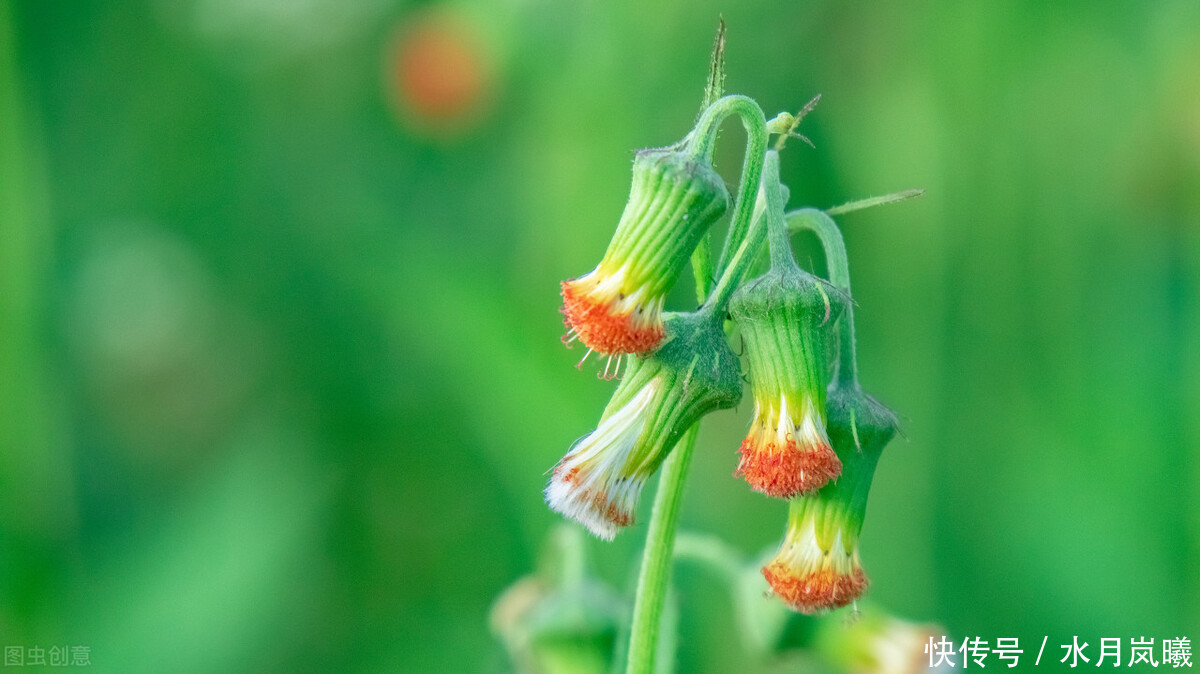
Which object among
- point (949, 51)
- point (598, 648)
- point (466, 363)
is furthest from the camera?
point (949, 51)

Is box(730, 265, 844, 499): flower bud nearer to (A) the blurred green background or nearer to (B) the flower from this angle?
(B) the flower

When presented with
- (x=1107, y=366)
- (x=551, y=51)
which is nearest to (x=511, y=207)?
(x=551, y=51)

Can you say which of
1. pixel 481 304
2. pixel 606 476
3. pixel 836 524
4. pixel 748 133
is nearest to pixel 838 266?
pixel 748 133

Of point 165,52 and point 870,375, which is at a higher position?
point 165,52

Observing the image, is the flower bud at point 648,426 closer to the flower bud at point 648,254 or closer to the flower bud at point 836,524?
the flower bud at point 648,254

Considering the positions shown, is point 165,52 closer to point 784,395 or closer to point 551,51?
point 551,51

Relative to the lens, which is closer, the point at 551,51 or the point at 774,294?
the point at 774,294

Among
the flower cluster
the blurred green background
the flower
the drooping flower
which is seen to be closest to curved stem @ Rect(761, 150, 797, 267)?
the flower cluster

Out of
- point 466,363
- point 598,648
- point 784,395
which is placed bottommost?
point 598,648
